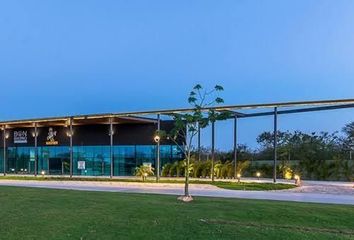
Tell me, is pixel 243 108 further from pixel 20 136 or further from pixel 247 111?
pixel 20 136

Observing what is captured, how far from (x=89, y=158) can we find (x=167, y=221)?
34597mm

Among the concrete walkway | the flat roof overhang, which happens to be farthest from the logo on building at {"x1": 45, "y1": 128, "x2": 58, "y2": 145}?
the concrete walkway

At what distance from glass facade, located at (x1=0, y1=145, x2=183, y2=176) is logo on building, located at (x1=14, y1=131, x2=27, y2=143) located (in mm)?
766

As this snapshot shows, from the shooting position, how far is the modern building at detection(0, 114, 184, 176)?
40700 millimetres

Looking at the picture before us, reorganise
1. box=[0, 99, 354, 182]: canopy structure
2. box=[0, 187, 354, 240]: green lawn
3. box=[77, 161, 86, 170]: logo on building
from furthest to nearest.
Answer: box=[77, 161, 86, 170]: logo on building → box=[0, 99, 354, 182]: canopy structure → box=[0, 187, 354, 240]: green lawn

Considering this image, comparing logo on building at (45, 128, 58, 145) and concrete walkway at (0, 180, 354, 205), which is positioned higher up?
logo on building at (45, 128, 58, 145)

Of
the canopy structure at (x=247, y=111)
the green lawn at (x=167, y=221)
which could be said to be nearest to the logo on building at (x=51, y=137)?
the canopy structure at (x=247, y=111)

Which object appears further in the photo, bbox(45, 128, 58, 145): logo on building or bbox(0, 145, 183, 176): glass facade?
bbox(45, 128, 58, 145): logo on building

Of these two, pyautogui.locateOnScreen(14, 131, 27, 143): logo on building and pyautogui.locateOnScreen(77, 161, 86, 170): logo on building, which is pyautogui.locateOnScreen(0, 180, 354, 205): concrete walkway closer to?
pyautogui.locateOnScreen(77, 161, 86, 170): logo on building

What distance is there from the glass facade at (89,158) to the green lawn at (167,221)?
27479 millimetres

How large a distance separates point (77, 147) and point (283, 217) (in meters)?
35.2

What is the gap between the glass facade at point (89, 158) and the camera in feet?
136

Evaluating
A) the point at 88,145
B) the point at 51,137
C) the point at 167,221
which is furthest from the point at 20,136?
the point at 167,221

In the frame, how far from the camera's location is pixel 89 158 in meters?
44.2
